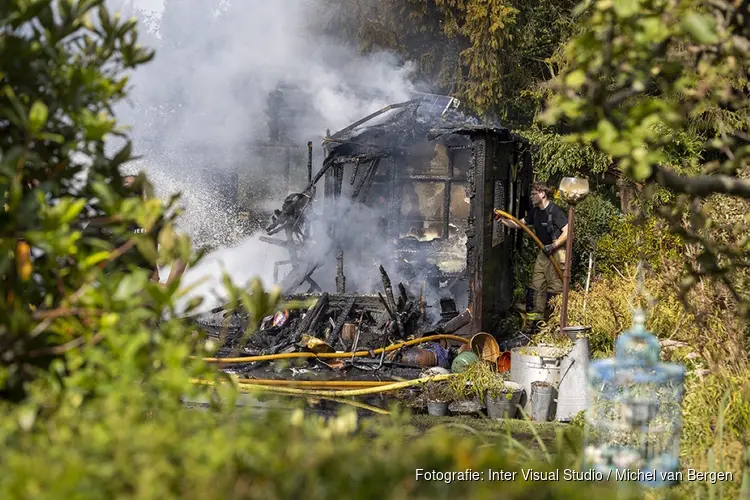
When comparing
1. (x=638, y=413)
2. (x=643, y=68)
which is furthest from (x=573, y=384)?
(x=643, y=68)

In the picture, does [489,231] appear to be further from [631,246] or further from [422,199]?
[422,199]

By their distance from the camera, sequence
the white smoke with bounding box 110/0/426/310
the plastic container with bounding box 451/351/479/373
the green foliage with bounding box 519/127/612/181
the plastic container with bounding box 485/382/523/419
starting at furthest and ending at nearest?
the white smoke with bounding box 110/0/426/310, the green foliage with bounding box 519/127/612/181, the plastic container with bounding box 451/351/479/373, the plastic container with bounding box 485/382/523/419

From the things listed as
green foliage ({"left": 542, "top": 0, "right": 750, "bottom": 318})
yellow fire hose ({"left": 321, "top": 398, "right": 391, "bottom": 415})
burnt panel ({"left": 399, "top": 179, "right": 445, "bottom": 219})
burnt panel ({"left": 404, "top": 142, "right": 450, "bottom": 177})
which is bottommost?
yellow fire hose ({"left": 321, "top": 398, "right": 391, "bottom": 415})

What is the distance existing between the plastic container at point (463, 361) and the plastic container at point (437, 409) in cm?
75

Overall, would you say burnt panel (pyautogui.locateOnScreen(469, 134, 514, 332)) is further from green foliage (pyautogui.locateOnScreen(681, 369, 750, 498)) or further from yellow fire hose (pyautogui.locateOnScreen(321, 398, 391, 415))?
green foliage (pyautogui.locateOnScreen(681, 369, 750, 498))

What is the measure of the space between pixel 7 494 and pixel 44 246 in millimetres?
935

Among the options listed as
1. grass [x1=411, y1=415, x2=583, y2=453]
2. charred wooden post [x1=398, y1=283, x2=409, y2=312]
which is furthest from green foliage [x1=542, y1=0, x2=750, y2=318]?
charred wooden post [x1=398, y1=283, x2=409, y2=312]

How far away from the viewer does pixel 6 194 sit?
2947mm

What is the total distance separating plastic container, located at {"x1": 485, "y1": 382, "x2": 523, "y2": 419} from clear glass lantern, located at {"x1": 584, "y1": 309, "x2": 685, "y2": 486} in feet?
5.77

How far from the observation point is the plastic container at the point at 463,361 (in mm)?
9398

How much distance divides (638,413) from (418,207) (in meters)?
11.6

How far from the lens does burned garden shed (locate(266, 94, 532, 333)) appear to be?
38.8 ft

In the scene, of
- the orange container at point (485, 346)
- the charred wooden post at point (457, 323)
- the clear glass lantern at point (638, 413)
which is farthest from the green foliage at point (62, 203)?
the charred wooden post at point (457, 323)

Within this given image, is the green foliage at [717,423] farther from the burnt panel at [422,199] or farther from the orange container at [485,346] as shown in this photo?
the burnt panel at [422,199]
